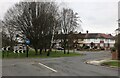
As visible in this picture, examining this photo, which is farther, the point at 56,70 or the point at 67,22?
the point at 67,22

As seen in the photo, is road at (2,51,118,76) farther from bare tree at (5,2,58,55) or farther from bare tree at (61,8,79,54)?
bare tree at (61,8,79,54)

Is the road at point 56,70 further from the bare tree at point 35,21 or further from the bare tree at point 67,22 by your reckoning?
the bare tree at point 67,22

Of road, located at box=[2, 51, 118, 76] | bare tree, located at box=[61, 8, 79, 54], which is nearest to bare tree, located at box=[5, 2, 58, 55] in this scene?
bare tree, located at box=[61, 8, 79, 54]

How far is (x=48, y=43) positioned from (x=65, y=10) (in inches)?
584

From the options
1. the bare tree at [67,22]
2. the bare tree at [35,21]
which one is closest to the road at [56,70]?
the bare tree at [35,21]

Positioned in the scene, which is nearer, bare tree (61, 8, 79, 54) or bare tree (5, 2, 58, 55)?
bare tree (5, 2, 58, 55)

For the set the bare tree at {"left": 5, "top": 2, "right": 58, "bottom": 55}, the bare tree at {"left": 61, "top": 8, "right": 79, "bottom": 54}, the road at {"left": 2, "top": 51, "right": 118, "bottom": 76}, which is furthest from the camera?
the bare tree at {"left": 61, "top": 8, "right": 79, "bottom": 54}

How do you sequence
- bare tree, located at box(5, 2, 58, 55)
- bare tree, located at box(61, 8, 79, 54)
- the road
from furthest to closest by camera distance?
bare tree, located at box(61, 8, 79, 54) < bare tree, located at box(5, 2, 58, 55) < the road

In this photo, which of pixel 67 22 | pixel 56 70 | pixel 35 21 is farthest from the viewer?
pixel 67 22

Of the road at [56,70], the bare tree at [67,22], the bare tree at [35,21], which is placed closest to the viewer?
the road at [56,70]

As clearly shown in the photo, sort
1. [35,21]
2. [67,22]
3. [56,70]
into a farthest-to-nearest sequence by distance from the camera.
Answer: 1. [67,22]
2. [35,21]
3. [56,70]

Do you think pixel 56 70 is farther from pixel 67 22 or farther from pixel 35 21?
pixel 67 22

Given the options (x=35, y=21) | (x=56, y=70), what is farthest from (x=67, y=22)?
(x=56, y=70)

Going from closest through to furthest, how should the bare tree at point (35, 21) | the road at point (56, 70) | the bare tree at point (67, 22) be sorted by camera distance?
the road at point (56, 70) → the bare tree at point (35, 21) → the bare tree at point (67, 22)
